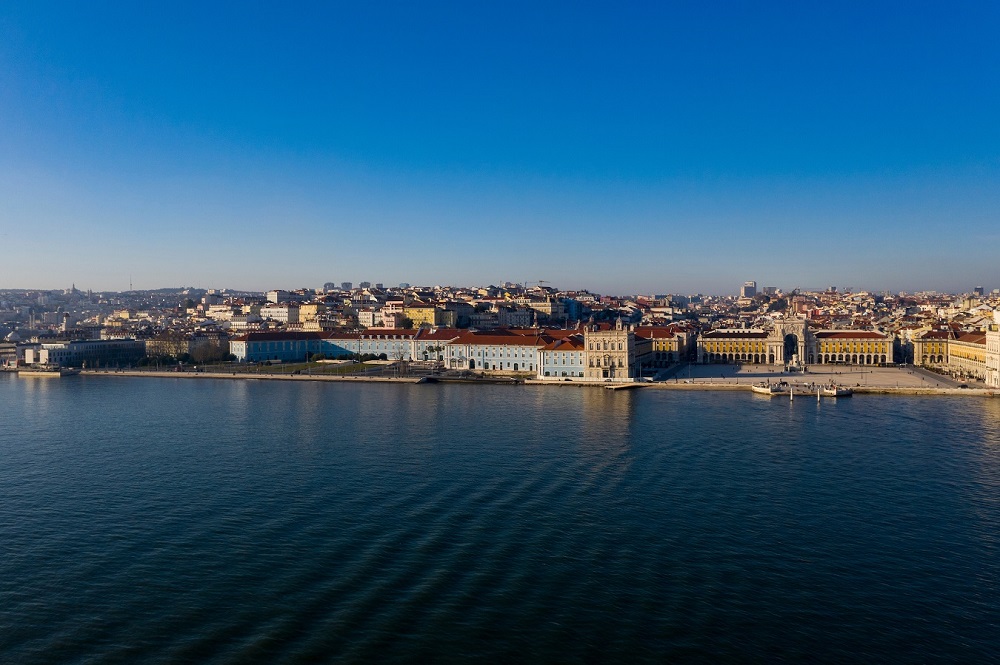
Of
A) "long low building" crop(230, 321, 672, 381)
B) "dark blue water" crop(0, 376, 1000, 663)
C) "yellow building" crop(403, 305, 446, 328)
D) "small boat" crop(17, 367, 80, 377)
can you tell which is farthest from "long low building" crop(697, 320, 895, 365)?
"small boat" crop(17, 367, 80, 377)

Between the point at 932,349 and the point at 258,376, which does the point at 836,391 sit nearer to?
the point at 932,349

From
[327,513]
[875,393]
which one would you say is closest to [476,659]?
[327,513]

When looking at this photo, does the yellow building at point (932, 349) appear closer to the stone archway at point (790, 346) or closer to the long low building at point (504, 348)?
the stone archway at point (790, 346)

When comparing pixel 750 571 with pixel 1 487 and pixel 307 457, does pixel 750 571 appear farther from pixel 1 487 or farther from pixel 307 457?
pixel 1 487

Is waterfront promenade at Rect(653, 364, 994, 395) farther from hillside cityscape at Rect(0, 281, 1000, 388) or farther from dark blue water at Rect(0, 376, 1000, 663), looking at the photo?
dark blue water at Rect(0, 376, 1000, 663)


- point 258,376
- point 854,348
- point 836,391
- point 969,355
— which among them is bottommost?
point 836,391

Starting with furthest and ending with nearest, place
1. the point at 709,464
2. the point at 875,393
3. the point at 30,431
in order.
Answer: the point at 875,393 < the point at 30,431 < the point at 709,464

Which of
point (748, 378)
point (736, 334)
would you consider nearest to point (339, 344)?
point (748, 378)

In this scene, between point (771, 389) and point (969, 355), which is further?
point (969, 355)
